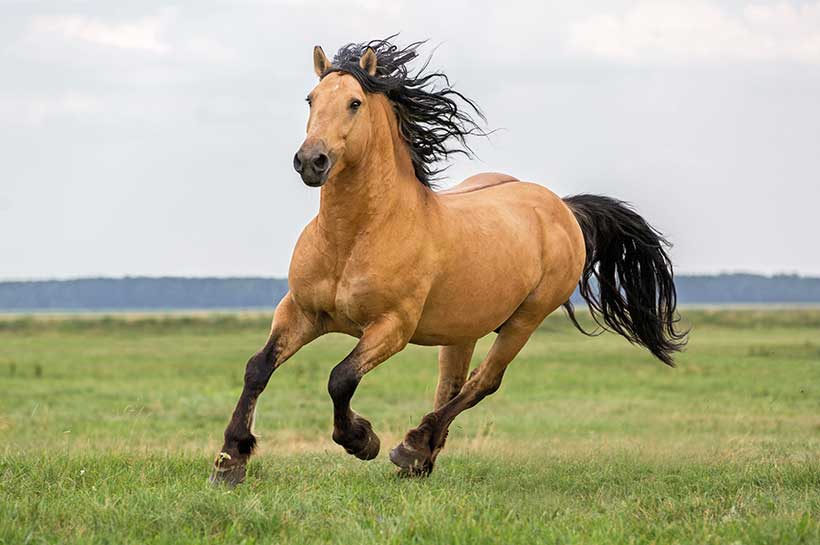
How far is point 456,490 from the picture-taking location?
263 inches

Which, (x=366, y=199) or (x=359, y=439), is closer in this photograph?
(x=366, y=199)

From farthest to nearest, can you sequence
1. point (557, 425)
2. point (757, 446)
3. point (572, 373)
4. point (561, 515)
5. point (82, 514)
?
point (572, 373) → point (557, 425) → point (757, 446) → point (561, 515) → point (82, 514)

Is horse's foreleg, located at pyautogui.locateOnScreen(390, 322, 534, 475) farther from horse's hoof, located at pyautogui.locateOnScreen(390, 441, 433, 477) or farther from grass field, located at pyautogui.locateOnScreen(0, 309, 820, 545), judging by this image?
grass field, located at pyautogui.locateOnScreen(0, 309, 820, 545)

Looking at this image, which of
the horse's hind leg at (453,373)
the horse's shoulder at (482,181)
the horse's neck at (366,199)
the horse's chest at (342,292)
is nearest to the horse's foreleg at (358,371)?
the horse's chest at (342,292)

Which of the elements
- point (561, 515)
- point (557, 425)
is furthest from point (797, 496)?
point (557, 425)

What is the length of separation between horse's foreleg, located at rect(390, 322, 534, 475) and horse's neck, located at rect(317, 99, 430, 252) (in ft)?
5.07

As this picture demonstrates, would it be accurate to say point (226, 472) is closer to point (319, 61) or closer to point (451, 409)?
point (451, 409)

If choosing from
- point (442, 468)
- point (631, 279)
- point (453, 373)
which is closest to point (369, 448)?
→ point (442, 468)

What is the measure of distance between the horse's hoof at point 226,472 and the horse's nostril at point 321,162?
186cm

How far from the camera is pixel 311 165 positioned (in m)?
5.90

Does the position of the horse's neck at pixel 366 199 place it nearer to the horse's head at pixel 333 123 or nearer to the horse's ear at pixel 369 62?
the horse's head at pixel 333 123

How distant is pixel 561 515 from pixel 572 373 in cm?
2173

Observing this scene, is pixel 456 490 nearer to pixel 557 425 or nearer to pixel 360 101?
pixel 360 101

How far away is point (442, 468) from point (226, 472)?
6.50 ft
